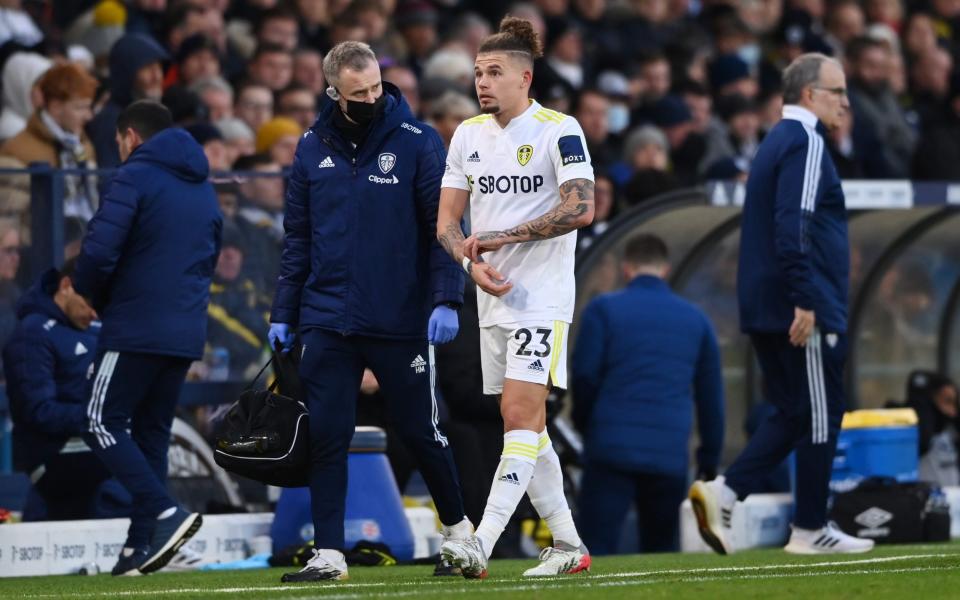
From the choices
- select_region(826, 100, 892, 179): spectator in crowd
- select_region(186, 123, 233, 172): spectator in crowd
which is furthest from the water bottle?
select_region(826, 100, 892, 179): spectator in crowd

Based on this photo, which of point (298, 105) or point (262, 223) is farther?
point (298, 105)

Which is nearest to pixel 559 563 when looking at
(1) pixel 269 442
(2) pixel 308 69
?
(1) pixel 269 442

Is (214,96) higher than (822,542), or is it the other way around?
(214,96)

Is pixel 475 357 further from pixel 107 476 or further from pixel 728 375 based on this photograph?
pixel 728 375

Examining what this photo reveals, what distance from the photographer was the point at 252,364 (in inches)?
474

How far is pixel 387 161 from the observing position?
327 inches

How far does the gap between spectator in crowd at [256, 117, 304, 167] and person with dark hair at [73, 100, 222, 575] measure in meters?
3.00

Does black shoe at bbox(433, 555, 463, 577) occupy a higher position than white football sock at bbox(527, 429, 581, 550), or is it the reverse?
white football sock at bbox(527, 429, 581, 550)

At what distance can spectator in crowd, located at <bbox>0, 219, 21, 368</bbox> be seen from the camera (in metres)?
11.1

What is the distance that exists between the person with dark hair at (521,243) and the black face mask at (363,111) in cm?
42

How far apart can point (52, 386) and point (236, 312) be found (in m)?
1.58

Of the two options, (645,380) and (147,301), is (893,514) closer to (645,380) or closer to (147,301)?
(645,380)

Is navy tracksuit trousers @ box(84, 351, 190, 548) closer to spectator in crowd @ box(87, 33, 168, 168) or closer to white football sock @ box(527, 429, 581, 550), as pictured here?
white football sock @ box(527, 429, 581, 550)

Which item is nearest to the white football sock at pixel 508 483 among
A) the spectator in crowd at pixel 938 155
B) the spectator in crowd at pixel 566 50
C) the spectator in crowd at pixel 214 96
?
the spectator in crowd at pixel 214 96
